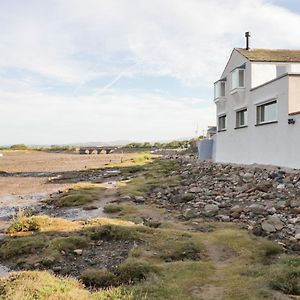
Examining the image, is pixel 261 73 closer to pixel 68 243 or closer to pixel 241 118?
pixel 241 118

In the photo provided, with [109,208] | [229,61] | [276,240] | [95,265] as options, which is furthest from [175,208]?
[229,61]

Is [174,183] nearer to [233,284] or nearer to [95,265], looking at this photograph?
[95,265]

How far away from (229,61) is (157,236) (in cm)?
2047

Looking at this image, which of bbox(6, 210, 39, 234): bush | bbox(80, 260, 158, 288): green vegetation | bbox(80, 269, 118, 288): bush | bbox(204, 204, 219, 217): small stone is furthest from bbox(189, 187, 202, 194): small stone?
bbox(80, 269, 118, 288): bush

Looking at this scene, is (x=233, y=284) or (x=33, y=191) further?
(x=33, y=191)

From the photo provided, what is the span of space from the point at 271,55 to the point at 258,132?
222 inches

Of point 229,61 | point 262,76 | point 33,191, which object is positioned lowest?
point 33,191

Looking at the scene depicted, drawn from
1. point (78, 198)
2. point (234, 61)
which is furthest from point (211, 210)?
point (234, 61)

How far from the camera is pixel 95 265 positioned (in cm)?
832

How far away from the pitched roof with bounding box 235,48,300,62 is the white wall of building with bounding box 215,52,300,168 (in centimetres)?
49

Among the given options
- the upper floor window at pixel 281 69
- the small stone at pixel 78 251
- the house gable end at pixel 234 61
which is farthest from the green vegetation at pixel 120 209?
the upper floor window at pixel 281 69

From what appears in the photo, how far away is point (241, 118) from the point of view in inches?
1013

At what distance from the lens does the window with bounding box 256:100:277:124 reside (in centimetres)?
2027

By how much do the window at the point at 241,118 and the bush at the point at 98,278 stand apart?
18923 millimetres
